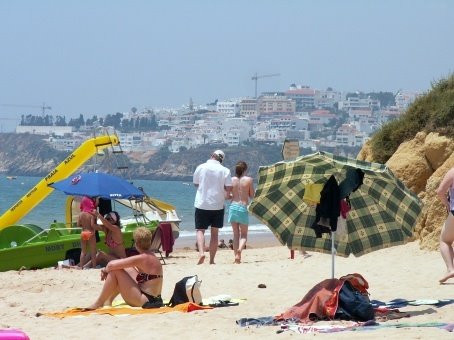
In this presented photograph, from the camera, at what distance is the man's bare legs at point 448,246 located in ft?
34.9

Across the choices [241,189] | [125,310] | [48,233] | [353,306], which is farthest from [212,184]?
[353,306]

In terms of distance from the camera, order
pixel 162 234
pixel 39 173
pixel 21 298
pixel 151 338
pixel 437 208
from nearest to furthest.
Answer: pixel 151 338, pixel 21 298, pixel 437 208, pixel 162 234, pixel 39 173

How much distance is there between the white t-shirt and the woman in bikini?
35 cm

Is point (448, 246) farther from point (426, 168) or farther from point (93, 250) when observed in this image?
point (93, 250)

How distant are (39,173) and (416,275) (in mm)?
143790

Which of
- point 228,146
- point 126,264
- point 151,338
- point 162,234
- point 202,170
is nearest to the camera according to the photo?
point 151,338

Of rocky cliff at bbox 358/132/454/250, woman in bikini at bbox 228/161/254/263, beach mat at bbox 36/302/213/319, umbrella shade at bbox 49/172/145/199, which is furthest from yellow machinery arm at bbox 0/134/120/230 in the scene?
beach mat at bbox 36/302/213/319

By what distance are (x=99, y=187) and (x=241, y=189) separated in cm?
188

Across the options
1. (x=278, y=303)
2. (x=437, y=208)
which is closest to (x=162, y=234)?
(x=437, y=208)

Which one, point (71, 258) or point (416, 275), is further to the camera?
point (71, 258)

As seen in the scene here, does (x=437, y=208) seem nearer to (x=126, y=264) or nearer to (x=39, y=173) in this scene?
(x=126, y=264)

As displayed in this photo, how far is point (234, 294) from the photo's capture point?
11305 mm

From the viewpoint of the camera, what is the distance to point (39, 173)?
502 ft

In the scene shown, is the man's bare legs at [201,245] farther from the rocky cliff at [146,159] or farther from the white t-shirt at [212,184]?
the rocky cliff at [146,159]
